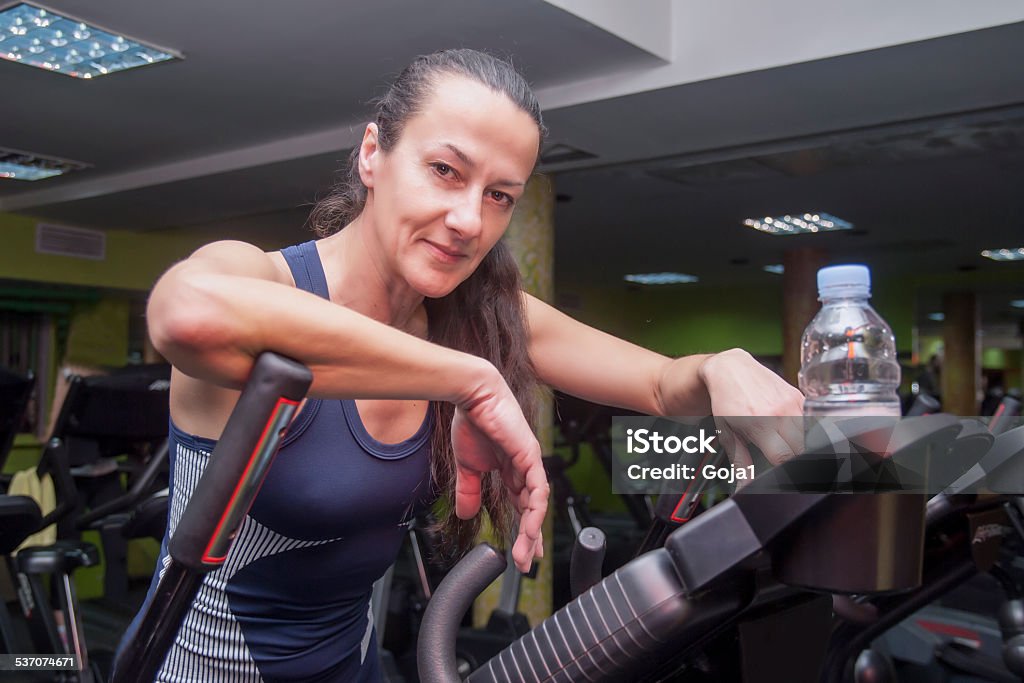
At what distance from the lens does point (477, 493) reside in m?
0.77

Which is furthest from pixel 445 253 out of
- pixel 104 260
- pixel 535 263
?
pixel 104 260

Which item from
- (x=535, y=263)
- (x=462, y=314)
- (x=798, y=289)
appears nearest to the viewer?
(x=462, y=314)

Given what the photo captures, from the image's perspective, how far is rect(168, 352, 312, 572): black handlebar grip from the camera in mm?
519

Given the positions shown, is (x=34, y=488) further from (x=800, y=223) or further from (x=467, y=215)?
(x=800, y=223)

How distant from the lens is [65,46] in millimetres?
3162

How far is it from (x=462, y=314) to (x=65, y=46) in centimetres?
276

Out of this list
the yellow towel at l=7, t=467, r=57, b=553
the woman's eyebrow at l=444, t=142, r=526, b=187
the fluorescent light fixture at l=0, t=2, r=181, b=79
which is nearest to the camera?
the woman's eyebrow at l=444, t=142, r=526, b=187

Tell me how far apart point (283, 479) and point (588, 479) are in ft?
21.5

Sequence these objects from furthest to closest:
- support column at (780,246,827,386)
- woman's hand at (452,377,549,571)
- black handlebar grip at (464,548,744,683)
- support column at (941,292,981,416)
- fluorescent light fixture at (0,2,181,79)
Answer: support column at (941,292,981,416) → support column at (780,246,827,386) → fluorescent light fixture at (0,2,181,79) → woman's hand at (452,377,549,571) → black handlebar grip at (464,548,744,683)

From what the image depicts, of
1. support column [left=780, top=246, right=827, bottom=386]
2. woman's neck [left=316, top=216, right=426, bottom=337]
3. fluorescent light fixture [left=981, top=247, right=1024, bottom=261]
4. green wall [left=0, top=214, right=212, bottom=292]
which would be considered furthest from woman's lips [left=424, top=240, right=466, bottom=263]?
fluorescent light fixture [left=981, top=247, right=1024, bottom=261]

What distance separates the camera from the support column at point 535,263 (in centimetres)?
411

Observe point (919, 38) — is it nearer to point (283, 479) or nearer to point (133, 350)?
point (283, 479)

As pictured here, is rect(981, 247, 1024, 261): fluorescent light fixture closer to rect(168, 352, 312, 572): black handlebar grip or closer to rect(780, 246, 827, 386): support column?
rect(780, 246, 827, 386): support column

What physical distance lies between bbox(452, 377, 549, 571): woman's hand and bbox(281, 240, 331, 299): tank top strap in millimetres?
319
